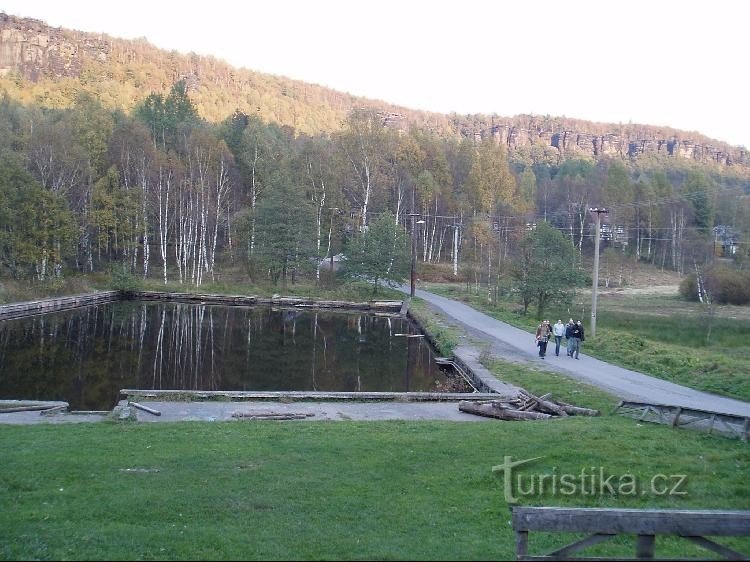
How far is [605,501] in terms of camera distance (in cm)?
848

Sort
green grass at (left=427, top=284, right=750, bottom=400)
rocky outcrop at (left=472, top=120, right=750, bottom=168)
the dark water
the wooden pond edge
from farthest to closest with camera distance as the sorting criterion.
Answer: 1. rocky outcrop at (left=472, top=120, right=750, bottom=168)
2. the wooden pond edge
3. the dark water
4. green grass at (left=427, top=284, right=750, bottom=400)

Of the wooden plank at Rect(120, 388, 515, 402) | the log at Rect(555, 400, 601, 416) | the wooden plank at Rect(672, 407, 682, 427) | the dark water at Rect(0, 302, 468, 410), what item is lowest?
the dark water at Rect(0, 302, 468, 410)

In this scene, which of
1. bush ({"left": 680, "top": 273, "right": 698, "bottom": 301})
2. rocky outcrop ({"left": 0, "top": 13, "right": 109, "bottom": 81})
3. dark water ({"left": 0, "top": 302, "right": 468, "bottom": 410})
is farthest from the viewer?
rocky outcrop ({"left": 0, "top": 13, "right": 109, "bottom": 81})

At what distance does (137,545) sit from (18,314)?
113 feet

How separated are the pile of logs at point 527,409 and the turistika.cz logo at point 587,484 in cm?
549

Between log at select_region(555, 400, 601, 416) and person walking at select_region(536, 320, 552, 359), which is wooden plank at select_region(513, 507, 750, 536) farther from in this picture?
person walking at select_region(536, 320, 552, 359)

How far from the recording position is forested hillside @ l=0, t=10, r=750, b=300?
46.4 meters

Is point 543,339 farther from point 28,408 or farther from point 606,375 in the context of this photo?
point 28,408

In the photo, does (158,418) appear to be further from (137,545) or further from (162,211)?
(162,211)

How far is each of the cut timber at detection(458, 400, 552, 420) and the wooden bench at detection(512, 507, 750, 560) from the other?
1050cm

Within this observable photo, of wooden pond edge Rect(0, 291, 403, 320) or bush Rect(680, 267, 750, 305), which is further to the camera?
bush Rect(680, 267, 750, 305)

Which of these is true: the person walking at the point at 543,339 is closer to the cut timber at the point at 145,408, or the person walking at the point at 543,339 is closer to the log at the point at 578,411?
the log at the point at 578,411

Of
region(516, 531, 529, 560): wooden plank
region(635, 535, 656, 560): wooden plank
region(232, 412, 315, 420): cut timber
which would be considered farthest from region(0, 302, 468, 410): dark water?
region(635, 535, 656, 560): wooden plank

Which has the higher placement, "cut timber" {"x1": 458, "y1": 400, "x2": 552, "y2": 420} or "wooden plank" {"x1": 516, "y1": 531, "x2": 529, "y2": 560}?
"wooden plank" {"x1": 516, "y1": 531, "x2": 529, "y2": 560}
